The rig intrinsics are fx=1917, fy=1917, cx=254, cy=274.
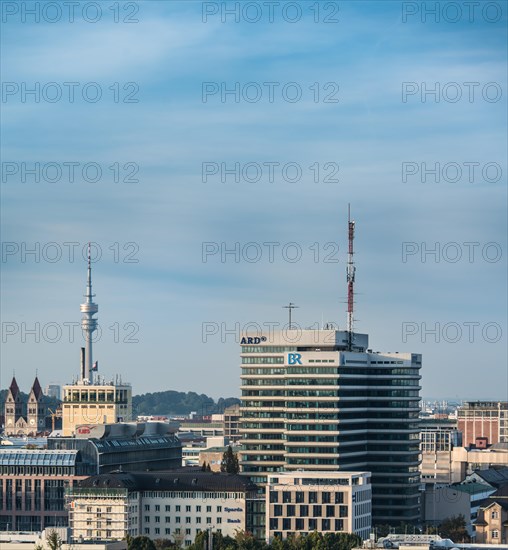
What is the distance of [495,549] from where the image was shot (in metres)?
197

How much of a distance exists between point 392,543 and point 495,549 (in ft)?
38.2

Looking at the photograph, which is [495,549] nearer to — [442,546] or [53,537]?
[442,546]

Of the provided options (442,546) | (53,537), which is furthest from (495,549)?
(53,537)

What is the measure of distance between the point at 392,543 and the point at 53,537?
112 ft

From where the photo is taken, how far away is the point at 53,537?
192 m

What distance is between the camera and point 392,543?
632 feet

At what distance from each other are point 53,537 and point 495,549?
4515 centimetres

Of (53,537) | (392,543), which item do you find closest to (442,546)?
(392,543)

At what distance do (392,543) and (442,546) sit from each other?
221 inches

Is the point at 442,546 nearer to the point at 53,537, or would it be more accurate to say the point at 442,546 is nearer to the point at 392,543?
the point at 392,543

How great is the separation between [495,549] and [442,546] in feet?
30.8

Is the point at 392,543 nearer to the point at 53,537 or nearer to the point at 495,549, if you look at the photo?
the point at 495,549
